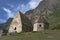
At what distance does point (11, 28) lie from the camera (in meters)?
73.6

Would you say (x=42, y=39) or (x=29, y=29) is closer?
(x=42, y=39)

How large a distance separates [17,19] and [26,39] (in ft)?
73.5

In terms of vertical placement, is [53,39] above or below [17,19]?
below

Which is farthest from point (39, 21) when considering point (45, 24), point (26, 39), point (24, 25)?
point (26, 39)

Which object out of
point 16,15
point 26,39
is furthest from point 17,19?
point 26,39

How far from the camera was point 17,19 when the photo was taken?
2901 inches

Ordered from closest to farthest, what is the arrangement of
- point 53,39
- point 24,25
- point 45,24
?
point 53,39 < point 24,25 < point 45,24

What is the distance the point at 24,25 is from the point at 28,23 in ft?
6.84

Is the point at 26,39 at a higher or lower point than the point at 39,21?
lower

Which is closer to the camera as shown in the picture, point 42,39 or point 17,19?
point 42,39

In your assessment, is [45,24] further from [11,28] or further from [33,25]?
[11,28]

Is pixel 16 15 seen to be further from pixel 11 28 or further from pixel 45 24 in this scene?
pixel 45 24

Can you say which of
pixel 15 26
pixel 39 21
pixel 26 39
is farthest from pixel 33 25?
pixel 26 39

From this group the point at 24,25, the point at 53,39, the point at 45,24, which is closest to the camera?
the point at 53,39
